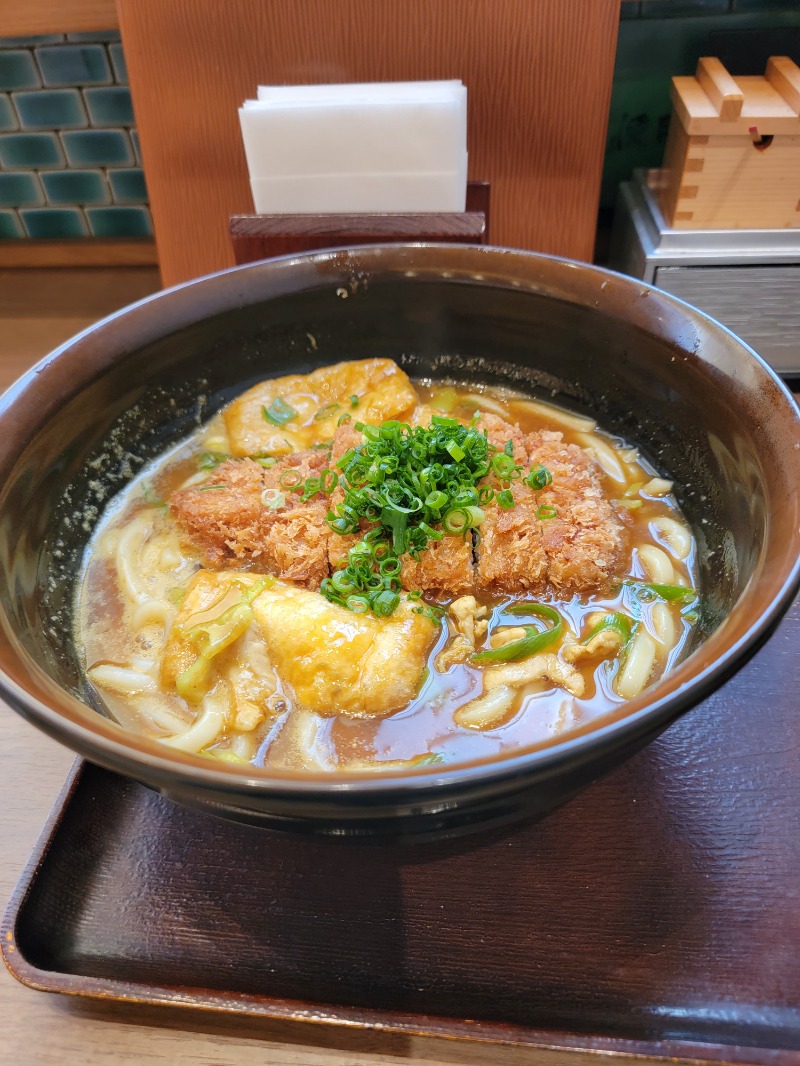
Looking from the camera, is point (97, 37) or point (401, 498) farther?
point (97, 37)

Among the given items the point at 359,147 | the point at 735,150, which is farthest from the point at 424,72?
the point at 735,150

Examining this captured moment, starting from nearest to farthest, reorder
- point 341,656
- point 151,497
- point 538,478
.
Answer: point 341,656 < point 538,478 < point 151,497

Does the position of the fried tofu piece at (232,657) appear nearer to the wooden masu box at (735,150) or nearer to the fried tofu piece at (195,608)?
the fried tofu piece at (195,608)

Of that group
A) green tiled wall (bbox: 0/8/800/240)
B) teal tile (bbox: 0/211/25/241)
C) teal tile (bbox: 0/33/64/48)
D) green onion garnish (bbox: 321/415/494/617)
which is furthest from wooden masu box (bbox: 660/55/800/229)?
teal tile (bbox: 0/211/25/241)

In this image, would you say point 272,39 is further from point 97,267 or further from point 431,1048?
point 431,1048

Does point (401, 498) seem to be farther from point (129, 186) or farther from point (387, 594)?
point (129, 186)

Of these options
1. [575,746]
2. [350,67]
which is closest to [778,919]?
[575,746]

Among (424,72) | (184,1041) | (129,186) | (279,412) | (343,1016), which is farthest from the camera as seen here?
(129,186)
